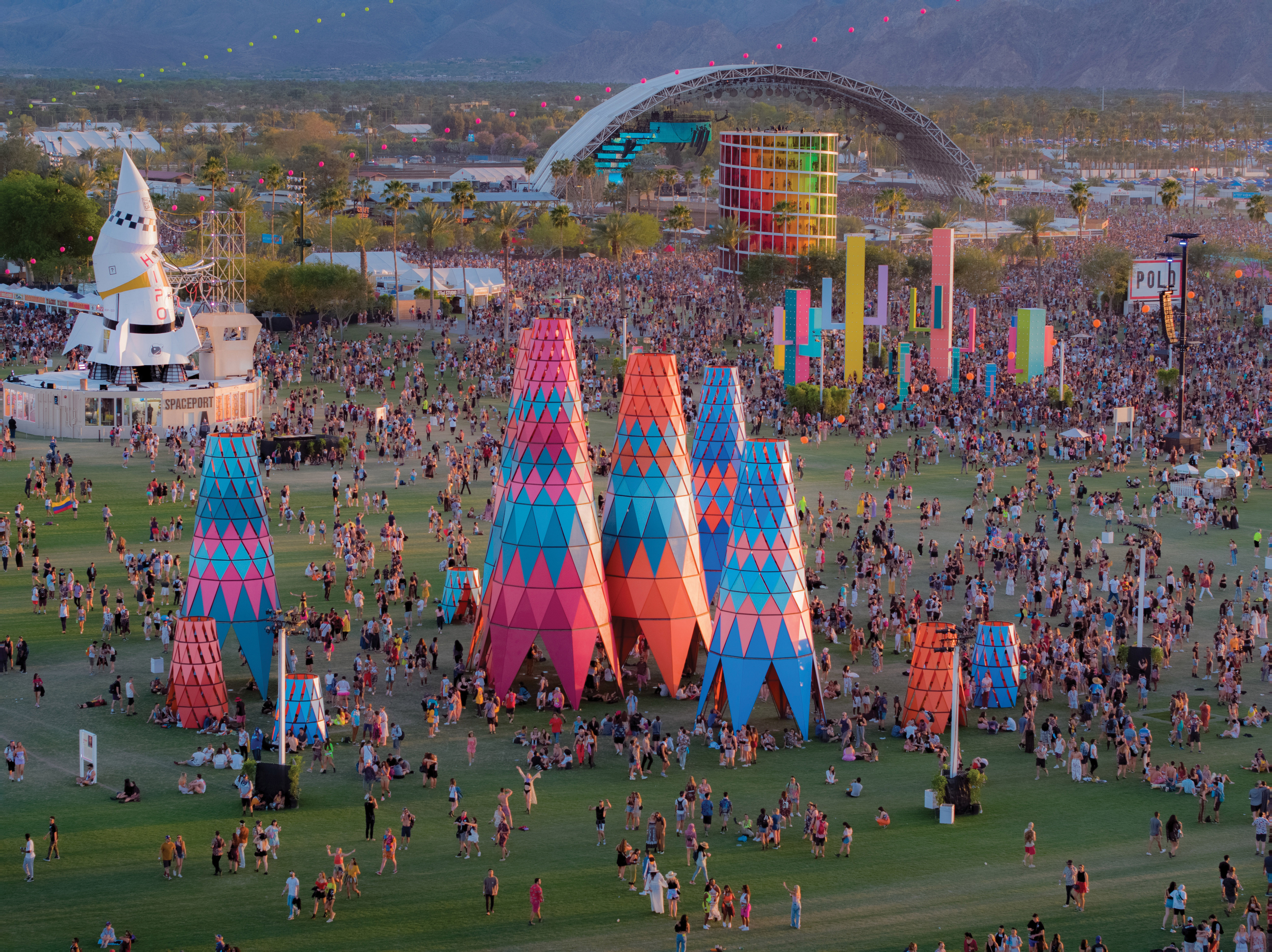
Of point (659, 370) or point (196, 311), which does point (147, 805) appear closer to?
point (659, 370)

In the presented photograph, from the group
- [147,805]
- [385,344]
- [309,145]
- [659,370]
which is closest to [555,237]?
[385,344]

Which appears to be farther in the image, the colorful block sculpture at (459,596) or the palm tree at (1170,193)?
the palm tree at (1170,193)

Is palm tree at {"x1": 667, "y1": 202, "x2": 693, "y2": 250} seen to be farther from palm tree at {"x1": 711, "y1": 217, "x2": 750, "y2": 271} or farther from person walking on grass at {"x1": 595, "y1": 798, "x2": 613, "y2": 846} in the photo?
person walking on grass at {"x1": 595, "y1": 798, "x2": 613, "y2": 846}

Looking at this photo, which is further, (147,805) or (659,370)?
(659,370)

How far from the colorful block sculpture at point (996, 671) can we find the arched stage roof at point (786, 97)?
107 m

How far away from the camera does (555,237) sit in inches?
4948

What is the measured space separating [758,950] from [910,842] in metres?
5.25

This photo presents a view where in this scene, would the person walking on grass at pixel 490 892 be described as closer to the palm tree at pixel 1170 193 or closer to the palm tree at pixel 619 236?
the palm tree at pixel 619 236

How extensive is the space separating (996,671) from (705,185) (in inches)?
4492

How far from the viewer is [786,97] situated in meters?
153

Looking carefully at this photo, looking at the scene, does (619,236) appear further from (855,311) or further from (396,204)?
(855,311)

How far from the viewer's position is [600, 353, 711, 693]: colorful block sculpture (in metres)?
38.1

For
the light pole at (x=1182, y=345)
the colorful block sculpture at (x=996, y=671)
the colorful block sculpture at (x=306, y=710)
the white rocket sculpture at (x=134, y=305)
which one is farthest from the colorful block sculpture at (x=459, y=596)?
the light pole at (x=1182, y=345)

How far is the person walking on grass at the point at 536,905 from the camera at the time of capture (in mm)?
26203
